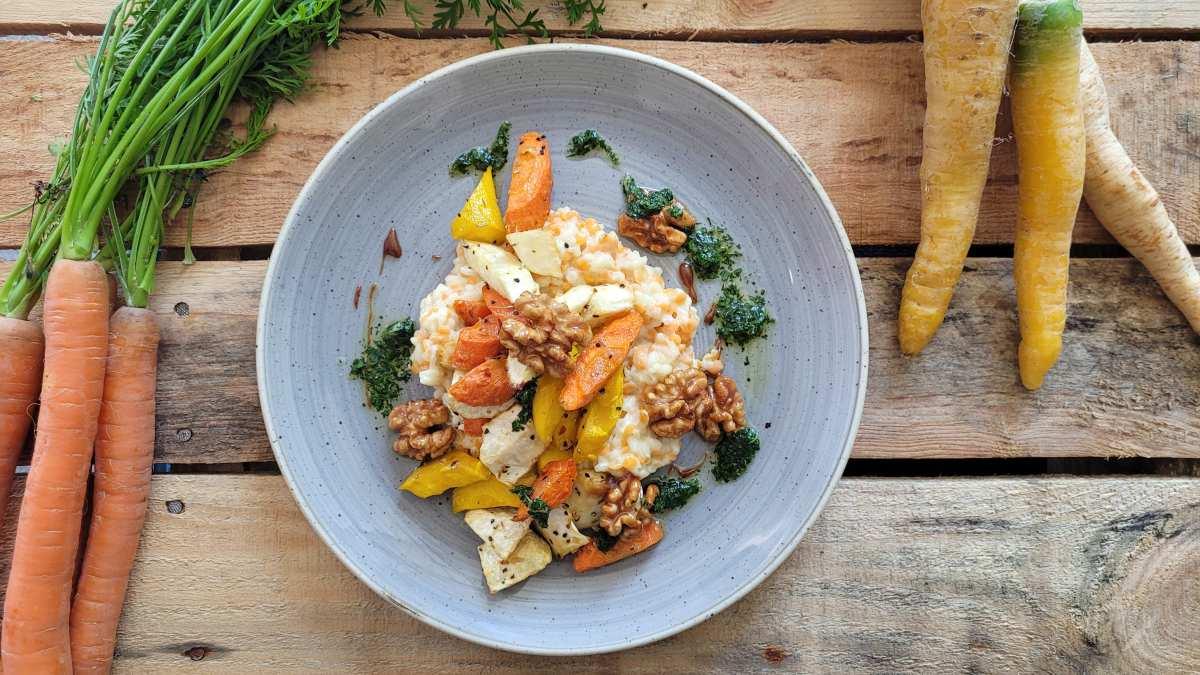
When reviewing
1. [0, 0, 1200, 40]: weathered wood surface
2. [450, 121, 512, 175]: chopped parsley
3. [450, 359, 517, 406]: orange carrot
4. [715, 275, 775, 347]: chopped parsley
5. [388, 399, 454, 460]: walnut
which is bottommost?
[388, 399, 454, 460]: walnut

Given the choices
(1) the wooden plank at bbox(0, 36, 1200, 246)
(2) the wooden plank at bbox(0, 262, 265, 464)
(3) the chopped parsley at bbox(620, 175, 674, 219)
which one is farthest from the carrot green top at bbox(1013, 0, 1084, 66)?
(2) the wooden plank at bbox(0, 262, 265, 464)

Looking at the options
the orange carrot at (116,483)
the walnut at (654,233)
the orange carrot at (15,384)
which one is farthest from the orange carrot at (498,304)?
the orange carrot at (15,384)

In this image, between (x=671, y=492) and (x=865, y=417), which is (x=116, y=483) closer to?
(x=671, y=492)

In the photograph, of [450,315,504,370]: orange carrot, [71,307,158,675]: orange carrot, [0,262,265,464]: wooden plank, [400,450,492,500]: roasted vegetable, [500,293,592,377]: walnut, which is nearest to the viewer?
[500,293,592,377]: walnut

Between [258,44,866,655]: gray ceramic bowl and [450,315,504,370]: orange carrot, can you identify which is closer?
[450,315,504,370]: orange carrot

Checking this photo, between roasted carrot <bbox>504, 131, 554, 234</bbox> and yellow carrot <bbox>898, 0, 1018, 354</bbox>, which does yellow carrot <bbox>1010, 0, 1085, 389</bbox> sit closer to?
yellow carrot <bbox>898, 0, 1018, 354</bbox>

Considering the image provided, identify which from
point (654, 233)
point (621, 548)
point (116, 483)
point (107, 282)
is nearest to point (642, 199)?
point (654, 233)

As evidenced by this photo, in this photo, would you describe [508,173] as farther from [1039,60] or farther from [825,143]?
[1039,60]
